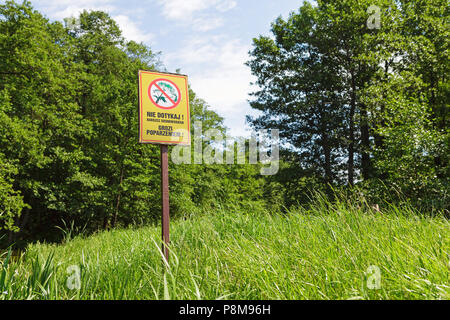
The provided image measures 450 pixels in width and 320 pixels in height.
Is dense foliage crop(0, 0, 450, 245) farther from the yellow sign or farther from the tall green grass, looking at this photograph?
the tall green grass

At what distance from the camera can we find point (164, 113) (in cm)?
435

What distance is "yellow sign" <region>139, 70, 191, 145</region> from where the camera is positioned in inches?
166

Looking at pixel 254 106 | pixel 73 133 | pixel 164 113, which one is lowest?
pixel 164 113

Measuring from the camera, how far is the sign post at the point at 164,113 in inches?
166

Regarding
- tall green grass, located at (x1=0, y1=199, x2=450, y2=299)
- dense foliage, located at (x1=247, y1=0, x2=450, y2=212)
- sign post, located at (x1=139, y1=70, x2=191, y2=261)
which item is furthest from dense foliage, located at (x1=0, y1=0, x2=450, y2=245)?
tall green grass, located at (x1=0, y1=199, x2=450, y2=299)

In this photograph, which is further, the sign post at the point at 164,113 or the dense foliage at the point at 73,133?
the dense foliage at the point at 73,133

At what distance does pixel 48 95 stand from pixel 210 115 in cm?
1450

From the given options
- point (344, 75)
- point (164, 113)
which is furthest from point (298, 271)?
point (344, 75)

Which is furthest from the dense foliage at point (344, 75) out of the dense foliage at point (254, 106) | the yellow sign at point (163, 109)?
the yellow sign at point (163, 109)

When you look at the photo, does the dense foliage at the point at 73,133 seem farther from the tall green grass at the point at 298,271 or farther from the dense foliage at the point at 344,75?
the tall green grass at the point at 298,271

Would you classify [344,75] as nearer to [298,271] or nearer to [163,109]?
[163,109]

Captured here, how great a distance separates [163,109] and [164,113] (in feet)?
0.17

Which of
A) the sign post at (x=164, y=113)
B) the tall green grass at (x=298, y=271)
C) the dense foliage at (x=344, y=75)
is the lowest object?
the tall green grass at (x=298, y=271)
